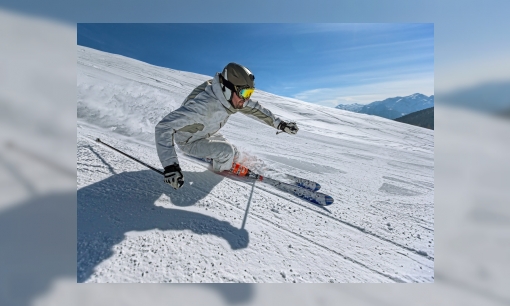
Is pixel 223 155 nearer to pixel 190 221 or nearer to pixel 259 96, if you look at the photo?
pixel 190 221

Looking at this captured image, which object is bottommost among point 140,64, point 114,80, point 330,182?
point 330,182

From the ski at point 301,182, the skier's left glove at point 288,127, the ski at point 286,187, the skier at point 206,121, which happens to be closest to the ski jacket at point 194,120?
the skier at point 206,121

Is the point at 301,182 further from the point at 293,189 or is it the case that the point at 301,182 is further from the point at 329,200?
the point at 329,200

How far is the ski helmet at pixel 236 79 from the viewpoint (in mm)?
2295

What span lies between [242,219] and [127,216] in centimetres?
87

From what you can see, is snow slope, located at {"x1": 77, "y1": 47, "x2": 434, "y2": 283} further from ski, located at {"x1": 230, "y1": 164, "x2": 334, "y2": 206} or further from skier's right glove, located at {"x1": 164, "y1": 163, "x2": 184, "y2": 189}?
skier's right glove, located at {"x1": 164, "y1": 163, "x2": 184, "y2": 189}

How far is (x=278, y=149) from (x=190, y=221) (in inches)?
79.9

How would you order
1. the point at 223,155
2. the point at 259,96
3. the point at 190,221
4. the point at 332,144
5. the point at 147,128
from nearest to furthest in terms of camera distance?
the point at 190,221 → the point at 223,155 → the point at 147,128 → the point at 332,144 → the point at 259,96

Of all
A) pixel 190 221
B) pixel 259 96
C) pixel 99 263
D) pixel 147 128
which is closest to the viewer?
pixel 99 263

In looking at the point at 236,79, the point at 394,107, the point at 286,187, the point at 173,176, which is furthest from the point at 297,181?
the point at 394,107

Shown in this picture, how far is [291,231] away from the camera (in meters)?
2.10

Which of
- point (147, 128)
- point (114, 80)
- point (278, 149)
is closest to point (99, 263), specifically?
point (147, 128)

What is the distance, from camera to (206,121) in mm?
2490

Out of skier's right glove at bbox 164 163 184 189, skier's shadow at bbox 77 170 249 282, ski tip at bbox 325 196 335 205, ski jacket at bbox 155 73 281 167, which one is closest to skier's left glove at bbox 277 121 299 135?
ski jacket at bbox 155 73 281 167
